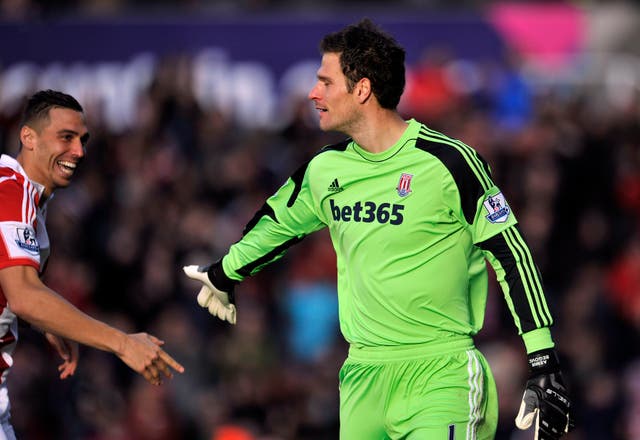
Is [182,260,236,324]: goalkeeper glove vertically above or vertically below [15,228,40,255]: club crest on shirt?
below

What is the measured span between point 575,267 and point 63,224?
5.28 meters

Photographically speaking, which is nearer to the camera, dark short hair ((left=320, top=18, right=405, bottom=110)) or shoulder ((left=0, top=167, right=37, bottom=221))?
shoulder ((left=0, top=167, right=37, bottom=221))

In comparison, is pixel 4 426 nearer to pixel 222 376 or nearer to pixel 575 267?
pixel 222 376

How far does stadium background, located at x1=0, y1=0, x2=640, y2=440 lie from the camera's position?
1155cm

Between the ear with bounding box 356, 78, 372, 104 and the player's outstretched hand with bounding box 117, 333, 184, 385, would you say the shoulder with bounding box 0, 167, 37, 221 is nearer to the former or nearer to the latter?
the player's outstretched hand with bounding box 117, 333, 184, 385

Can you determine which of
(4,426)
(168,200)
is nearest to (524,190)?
(168,200)

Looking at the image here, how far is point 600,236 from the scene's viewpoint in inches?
479

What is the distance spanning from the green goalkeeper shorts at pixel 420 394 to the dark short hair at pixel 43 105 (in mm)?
1934

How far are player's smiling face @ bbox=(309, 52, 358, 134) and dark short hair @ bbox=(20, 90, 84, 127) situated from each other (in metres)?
1.25

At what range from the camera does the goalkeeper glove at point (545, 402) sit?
5859 mm

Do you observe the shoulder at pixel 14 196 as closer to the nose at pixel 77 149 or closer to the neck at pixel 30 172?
the neck at pixel 30 172

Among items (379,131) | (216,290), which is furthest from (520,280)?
(216,290)

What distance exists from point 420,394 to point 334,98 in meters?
1.52

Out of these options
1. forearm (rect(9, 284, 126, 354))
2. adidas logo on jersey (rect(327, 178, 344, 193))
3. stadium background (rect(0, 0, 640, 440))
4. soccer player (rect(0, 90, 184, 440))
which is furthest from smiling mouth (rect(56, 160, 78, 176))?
stadium background (rect(0, 0, 640, 440))
